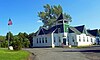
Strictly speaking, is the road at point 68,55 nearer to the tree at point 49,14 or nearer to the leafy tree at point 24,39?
the leafy tree at point 24,39

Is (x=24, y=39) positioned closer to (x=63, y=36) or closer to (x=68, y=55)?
(x=63, y=36)

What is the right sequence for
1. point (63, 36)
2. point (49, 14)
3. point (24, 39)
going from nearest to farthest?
1. point (63, 36)
2. point (24, 39)
3. point (49, 14)

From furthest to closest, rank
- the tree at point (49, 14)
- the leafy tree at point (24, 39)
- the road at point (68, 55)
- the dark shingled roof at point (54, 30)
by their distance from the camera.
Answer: the tree at point (49, 14) < the leafy tree at point (24, 39) < the dark shingled roof at point (54, 30) < the road at point (68, 55)

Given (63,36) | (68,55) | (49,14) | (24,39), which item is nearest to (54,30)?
(63,36)

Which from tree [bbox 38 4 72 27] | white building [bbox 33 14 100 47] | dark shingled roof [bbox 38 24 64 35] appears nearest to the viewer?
white building [bbox 33 14 100 47]

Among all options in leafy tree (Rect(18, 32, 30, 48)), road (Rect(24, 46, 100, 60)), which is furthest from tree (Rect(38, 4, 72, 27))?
road (Rect(24, 46, 100, 60))

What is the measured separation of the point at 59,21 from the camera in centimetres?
6669

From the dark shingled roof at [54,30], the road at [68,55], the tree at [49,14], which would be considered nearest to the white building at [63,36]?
the dark shingled roof at [54,30]

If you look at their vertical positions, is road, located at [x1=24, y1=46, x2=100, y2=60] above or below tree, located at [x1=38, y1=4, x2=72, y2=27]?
below

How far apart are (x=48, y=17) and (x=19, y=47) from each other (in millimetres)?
56440

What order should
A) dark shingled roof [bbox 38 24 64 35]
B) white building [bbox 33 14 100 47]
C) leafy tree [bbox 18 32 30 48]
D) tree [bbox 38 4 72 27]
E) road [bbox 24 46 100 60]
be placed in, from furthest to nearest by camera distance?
tree [bbox 38 4 72 27] → leafy tree [bbox 18 32 30 48] → dark shingled roof [bbox 38 24 64 35] → white building [bbox 33 14 100 47] → road [bbox 24 46 100 60]

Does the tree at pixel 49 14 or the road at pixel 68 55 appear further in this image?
the tree at pixel 49 14

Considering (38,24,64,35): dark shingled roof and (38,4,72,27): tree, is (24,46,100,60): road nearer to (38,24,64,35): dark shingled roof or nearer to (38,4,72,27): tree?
(38,24,64,35): dark shingled roof

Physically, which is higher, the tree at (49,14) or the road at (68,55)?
the tree at (49,14)
